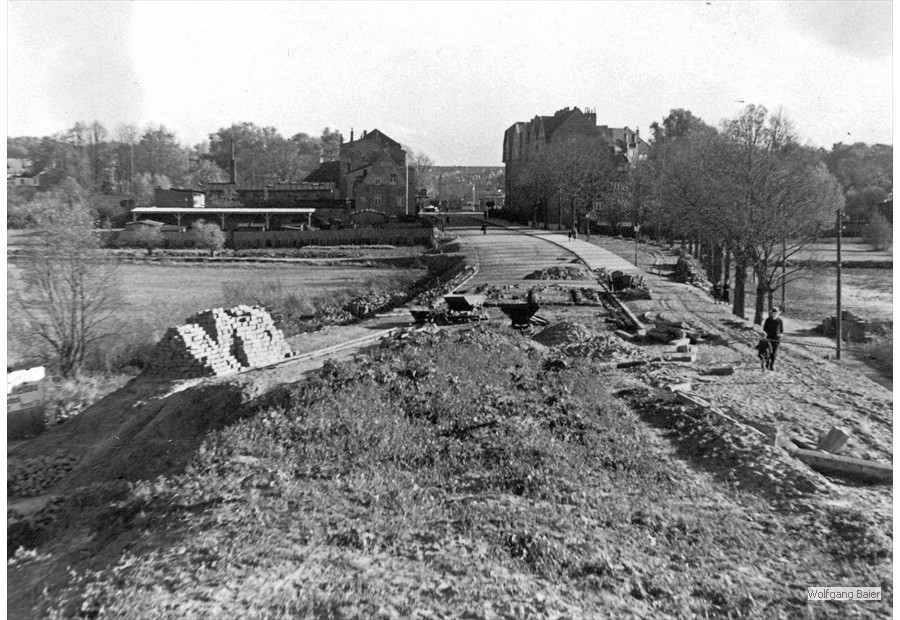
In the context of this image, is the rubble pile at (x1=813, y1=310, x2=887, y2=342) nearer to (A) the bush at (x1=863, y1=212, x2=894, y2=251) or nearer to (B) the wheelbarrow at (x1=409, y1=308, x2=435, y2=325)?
(A) the bush at (x1=863, y1=212, x2=894, y2=251)

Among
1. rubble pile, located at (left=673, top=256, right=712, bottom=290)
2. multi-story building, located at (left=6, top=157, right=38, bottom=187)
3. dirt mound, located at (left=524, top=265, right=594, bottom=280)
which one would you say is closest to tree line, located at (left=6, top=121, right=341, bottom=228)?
multi-story building, located at (left=6, top=157, right=38, bottom=187)

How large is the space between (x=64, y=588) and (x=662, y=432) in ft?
27.6

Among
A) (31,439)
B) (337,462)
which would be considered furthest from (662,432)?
(31,439)

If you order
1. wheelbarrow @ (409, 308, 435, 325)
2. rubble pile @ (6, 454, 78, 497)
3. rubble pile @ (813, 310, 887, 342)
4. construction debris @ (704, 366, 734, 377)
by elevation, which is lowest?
rubble pile @ (813, 310, 887, 342)

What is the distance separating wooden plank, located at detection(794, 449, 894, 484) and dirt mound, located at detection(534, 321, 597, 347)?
8880mm

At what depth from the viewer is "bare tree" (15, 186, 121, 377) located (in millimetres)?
19641

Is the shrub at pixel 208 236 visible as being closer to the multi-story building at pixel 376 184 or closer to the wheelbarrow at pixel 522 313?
the multi-story building at pixel 376 184

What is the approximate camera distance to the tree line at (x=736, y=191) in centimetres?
2772

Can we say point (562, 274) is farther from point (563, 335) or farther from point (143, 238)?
point (143, 238)

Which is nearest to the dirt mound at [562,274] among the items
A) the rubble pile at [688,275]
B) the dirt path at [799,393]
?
the rubble pile at [688,275]

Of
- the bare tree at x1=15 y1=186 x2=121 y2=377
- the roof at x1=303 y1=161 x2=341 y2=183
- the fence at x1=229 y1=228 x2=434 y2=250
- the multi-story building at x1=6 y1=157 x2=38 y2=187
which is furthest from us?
the roof at x1=303 y1=161 x2=341 y2=183

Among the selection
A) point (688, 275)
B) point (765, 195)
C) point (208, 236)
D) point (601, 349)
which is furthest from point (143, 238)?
point (601, 349)

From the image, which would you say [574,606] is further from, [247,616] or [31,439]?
[31,439]

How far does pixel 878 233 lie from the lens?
4928cm
